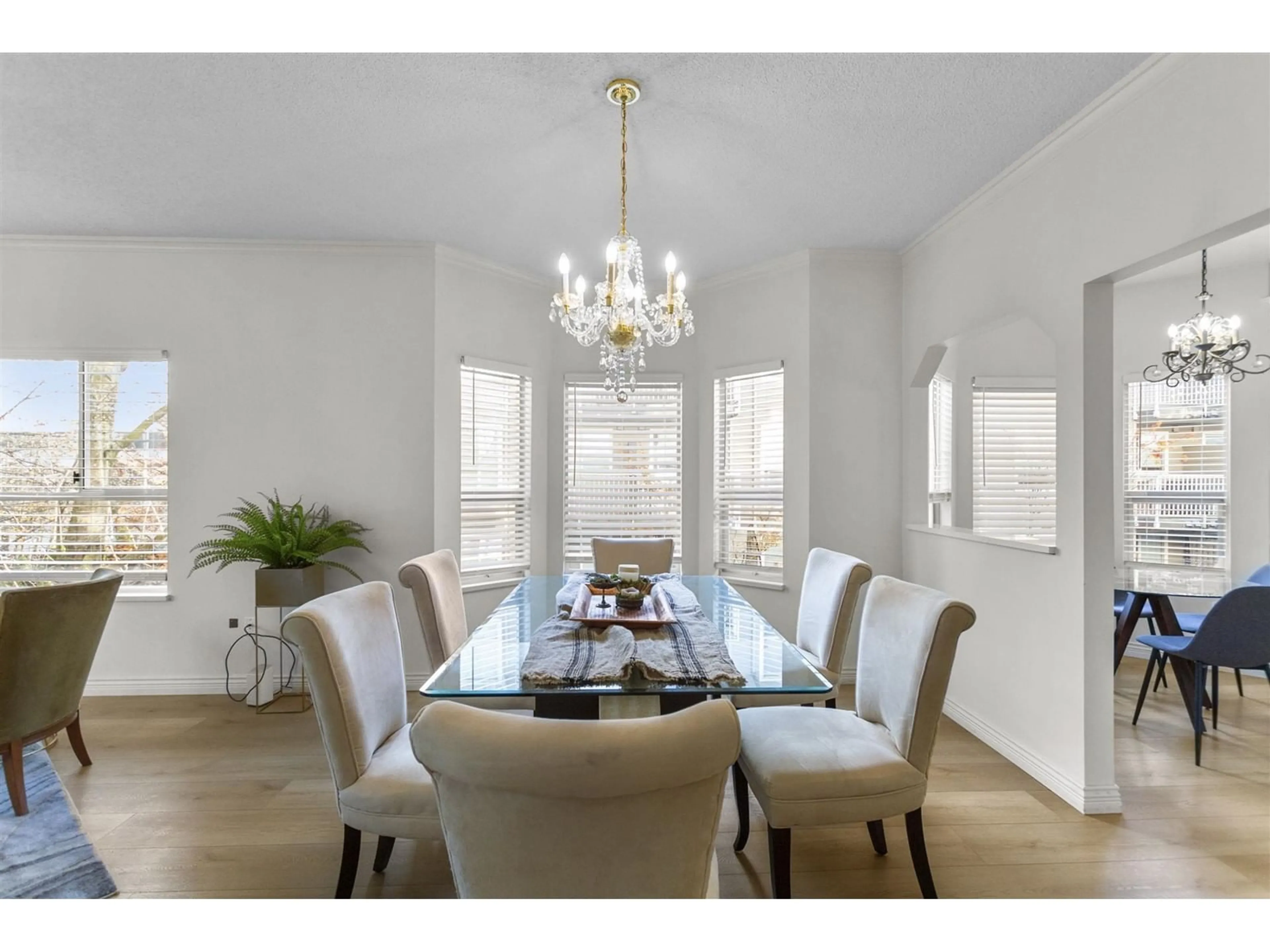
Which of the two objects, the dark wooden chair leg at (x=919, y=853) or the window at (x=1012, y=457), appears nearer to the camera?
the dark wooden chair leg at (x=919, y=853)

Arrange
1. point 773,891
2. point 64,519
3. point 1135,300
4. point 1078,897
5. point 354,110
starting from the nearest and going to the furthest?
point 773,891
point 1078,897
point 354,110
point 64,519
point 1135,300

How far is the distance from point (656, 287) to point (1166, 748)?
13.2ft

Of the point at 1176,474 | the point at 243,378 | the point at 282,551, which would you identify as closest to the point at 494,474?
the point at 282,551

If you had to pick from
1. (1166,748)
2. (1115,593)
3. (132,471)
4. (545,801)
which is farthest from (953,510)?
(132,471)

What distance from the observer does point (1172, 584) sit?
339 centimetres

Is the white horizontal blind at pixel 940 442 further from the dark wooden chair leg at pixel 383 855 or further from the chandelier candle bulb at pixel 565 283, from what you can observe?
the dark wooden chair leg at pixel 383 855

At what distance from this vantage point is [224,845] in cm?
225

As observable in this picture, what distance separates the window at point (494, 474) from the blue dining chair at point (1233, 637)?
3754 millimetres

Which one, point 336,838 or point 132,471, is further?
point 132,471

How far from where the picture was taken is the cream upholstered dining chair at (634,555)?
3783 mm

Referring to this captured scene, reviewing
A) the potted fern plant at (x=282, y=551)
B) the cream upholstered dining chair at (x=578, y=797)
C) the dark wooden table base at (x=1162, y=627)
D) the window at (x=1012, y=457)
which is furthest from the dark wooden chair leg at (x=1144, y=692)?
the potted fern plant at (x=282, y=551)

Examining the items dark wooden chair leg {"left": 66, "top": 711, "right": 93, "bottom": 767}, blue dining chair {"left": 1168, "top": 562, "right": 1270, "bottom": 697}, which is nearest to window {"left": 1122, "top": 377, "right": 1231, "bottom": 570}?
blue dining chair {"left": 1168, "top": 562, "right": 1270, "bottom": 697}
